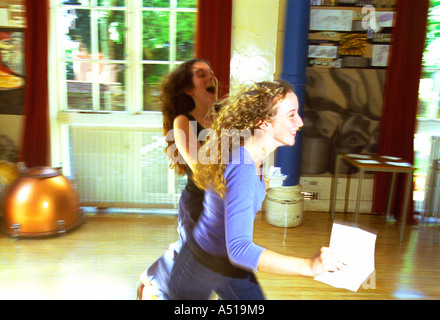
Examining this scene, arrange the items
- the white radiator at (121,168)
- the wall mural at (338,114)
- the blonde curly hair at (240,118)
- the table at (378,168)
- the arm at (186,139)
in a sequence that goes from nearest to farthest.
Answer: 1. the blonde curly hair at (240,118)
2. the arm at (186,139)
3. the table at (378,168)
4. the white radiator at (121,168)
5. the wall mural at (338,114)

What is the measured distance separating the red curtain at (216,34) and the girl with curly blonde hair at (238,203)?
281 cm

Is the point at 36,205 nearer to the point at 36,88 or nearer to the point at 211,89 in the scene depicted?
the point at 36,88

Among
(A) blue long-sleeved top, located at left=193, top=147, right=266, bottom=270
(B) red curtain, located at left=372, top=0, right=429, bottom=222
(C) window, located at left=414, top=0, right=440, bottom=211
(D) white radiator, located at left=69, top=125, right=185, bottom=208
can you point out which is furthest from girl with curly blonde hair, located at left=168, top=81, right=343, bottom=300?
(C) window, located at left=414, top=0, right=440, bottom=211

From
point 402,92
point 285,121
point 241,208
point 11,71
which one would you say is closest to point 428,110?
point 402,92

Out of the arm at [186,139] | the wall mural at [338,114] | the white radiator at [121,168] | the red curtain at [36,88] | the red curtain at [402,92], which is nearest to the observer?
the arm at [186,139]

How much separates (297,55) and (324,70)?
2.30 ft

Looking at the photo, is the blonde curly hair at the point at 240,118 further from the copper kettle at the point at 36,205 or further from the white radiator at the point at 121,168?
the white radiator at the point at 121,168

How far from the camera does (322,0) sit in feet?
14.2

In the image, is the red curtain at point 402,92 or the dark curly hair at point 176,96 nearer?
the dark curly hair at point 176,96

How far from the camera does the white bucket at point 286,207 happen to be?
413 cm

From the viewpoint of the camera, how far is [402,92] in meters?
4.35

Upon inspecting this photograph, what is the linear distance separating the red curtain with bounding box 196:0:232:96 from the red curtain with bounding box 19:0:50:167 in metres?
1.57

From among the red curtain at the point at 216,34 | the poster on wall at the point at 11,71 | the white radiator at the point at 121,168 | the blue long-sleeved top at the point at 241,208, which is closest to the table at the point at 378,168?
the red curtain at the point at 216,34
